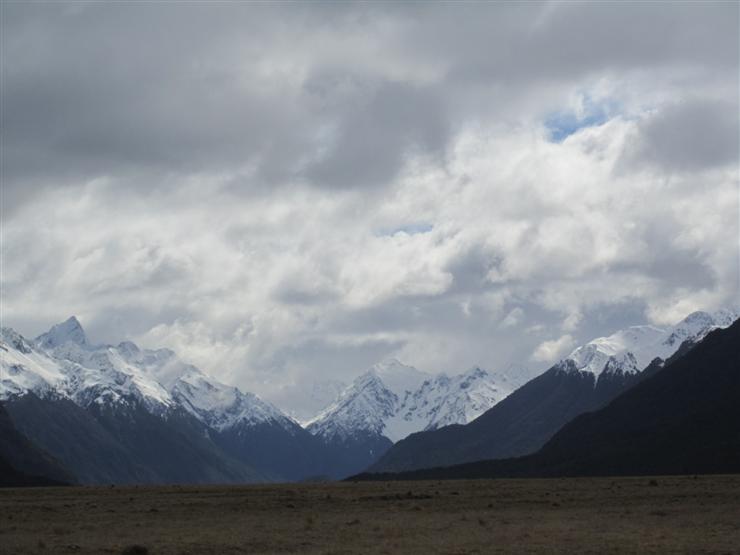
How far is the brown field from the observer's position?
55406mm

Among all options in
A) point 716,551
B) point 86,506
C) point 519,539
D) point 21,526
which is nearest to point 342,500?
point 86,506

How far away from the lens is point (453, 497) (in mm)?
97875

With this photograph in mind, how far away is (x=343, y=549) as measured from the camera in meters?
54.6

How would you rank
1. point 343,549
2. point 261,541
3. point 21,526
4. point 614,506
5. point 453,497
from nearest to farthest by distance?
point 343,549 → point 261,541 → point 21,526 → point 614,506 → point 453,497

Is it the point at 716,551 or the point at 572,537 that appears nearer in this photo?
the point at 716,551

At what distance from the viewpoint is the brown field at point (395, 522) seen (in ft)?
182

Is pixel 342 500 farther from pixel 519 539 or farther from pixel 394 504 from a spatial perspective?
pixel 519 539

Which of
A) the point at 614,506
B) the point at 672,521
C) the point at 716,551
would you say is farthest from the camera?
the point at 614,506

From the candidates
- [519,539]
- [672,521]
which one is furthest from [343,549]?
[672,521]

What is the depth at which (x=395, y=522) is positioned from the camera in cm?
7019

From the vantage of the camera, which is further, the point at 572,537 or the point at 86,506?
the point at 86,506

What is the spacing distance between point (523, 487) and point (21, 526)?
191 feet

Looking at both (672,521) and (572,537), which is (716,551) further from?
(672,521)

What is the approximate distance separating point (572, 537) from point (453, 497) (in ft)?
133
